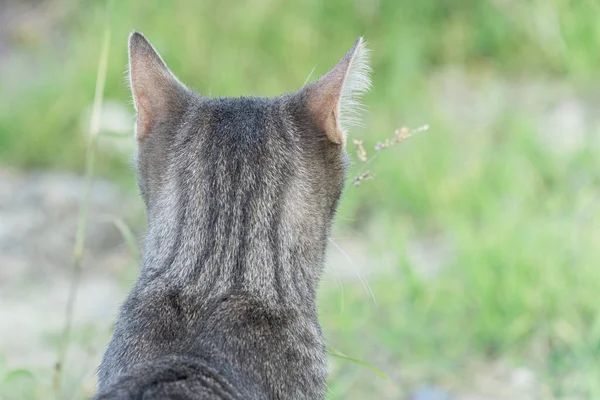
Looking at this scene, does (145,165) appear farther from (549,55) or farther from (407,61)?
(549,55)

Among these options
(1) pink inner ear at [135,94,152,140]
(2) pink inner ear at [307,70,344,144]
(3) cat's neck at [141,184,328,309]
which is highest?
(1) pink inner ear at [135,94,152,140]

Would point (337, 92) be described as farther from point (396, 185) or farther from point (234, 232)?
point (396, 185)

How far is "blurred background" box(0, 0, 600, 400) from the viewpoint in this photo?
354cm

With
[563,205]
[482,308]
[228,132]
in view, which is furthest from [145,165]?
[563,205]

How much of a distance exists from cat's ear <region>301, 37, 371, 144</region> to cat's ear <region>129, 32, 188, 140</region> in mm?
290

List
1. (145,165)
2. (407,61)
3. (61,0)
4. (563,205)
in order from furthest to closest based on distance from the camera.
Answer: (61,0) < (407,61) < (563,205) < (145,165)

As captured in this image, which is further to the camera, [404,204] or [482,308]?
[404,204]

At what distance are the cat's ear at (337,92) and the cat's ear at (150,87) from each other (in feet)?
0.95

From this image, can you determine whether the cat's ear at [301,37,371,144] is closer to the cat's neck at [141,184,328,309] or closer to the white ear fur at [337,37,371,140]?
the white ear fur at [337,37,371,140]

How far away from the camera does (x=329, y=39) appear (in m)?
6.10

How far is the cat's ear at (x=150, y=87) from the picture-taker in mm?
2191

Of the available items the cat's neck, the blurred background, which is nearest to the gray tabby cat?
the cat's neck

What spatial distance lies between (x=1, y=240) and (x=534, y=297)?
2552 mm

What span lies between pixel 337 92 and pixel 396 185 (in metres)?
2.86
